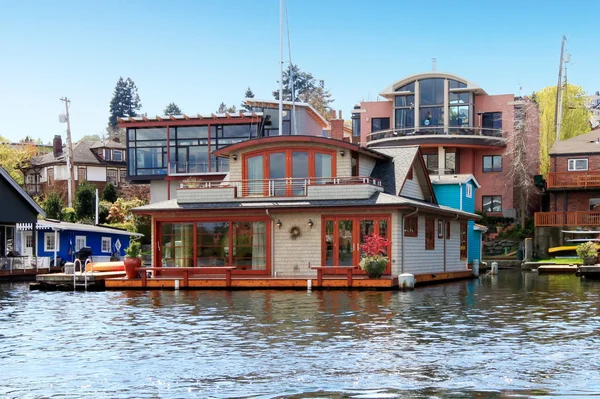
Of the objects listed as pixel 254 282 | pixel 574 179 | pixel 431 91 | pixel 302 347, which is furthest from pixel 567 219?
pixel 302 347

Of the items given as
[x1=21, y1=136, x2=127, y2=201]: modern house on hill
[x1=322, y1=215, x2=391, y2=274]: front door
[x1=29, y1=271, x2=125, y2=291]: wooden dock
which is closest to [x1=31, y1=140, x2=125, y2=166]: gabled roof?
[x1=21, y1=136, x2=127, y2=201]: modern house on hill

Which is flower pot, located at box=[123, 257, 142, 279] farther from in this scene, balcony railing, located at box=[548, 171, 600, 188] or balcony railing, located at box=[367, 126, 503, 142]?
balcony railing, located at box=[367, 126, 503, 142]

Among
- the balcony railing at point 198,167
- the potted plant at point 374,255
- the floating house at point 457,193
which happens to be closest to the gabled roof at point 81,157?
the balcony railing at point 198,167

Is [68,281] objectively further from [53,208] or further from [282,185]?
[53,208]

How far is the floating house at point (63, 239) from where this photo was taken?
50.6 m

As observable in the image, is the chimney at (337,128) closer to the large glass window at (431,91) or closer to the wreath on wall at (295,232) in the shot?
the large glass window at (431,91)

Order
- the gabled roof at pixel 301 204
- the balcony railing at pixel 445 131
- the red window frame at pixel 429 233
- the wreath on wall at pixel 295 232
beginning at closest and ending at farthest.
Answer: the gabled roof at pixel 301 204 → the wreath on wall at pixel 295 232 → the red window frame at pixel 429 233 → the balcony railing at pixel 445 131

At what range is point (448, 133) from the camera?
205 ft

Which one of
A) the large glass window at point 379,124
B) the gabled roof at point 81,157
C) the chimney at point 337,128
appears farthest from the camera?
the gabled roof at point 81,157

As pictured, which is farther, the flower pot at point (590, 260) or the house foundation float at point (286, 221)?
the flower pot at point (590, 260)

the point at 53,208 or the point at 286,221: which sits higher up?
the point at 53,208

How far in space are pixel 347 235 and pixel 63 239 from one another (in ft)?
83.8

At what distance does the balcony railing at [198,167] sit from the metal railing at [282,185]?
82.7 ft

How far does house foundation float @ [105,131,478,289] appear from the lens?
3266 cm
